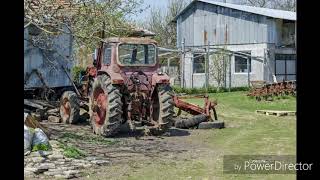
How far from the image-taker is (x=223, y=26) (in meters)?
29.8

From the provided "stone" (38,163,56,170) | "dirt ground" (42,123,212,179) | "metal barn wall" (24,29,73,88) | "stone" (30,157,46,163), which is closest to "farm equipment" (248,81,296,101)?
"metal barn wall" (24,29,73,88)

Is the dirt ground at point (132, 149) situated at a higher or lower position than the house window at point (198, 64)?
lower

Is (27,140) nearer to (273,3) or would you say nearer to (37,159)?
(37,159)

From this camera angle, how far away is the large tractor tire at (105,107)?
33.0 ft

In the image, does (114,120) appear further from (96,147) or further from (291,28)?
(291,28)

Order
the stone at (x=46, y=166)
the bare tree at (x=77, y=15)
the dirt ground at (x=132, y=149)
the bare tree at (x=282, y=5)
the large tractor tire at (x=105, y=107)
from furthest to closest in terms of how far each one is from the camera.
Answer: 1. the bare tree at (x=282, y=5)
2. the large tractor tire at (x=105, y=107)
3. the bare tree at (x=77, y=15)
4. the dirt ground at (x=132, y=149)
5. the stone at (x=46, y=166)

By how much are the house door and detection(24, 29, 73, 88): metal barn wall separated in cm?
1500

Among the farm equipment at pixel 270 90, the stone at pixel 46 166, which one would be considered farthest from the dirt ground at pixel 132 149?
the farm equipment at pixel 270 90

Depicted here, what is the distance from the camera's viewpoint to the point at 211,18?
99.8 feet

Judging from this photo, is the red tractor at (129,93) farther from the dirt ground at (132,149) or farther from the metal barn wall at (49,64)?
the metal barn wall at (49,64)

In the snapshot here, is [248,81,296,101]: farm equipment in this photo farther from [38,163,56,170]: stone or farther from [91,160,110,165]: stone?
[38,163,56,170]: stone

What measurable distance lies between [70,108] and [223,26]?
19.3 meters

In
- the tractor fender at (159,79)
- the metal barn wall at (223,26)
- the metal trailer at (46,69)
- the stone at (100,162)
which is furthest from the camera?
the metal barn wall at (223,26)
